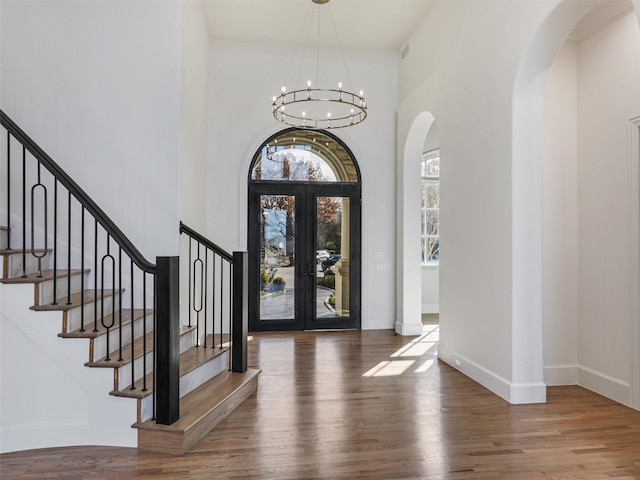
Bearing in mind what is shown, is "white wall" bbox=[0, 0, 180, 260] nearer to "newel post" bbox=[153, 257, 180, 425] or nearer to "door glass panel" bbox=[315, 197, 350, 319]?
"newel post" bbox=[153, 257, 180, 425]

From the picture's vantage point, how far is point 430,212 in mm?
9070

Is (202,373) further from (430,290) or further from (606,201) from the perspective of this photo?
(430,290)

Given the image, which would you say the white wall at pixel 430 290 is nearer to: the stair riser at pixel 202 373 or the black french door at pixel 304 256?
the black french door at pixel 304 256

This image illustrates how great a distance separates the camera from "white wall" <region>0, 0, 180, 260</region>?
4.18 m

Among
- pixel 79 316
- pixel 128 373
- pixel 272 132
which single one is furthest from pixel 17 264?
pixel 272 132

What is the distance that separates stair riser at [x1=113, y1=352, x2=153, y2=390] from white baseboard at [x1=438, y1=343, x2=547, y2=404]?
9.69 feet

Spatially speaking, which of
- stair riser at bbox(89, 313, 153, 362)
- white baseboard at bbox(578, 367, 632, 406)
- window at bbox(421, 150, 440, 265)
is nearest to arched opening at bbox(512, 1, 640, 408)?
white baseboard at bbox(578, 367, 632, 406)

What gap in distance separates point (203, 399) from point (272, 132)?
14.6 ft

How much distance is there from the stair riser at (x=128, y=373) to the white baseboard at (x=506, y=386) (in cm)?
295

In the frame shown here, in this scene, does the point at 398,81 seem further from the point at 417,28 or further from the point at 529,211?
the point at 529,211

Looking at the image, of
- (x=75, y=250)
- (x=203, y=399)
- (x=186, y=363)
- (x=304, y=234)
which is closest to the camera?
(x=203, y=399)

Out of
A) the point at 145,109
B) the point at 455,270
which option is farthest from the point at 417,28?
the point at 145,109

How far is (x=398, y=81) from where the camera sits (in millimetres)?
6922

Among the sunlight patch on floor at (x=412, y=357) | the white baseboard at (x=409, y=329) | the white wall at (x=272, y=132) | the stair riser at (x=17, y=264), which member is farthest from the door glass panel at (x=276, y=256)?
the stair riser at (x=17, y=264)
